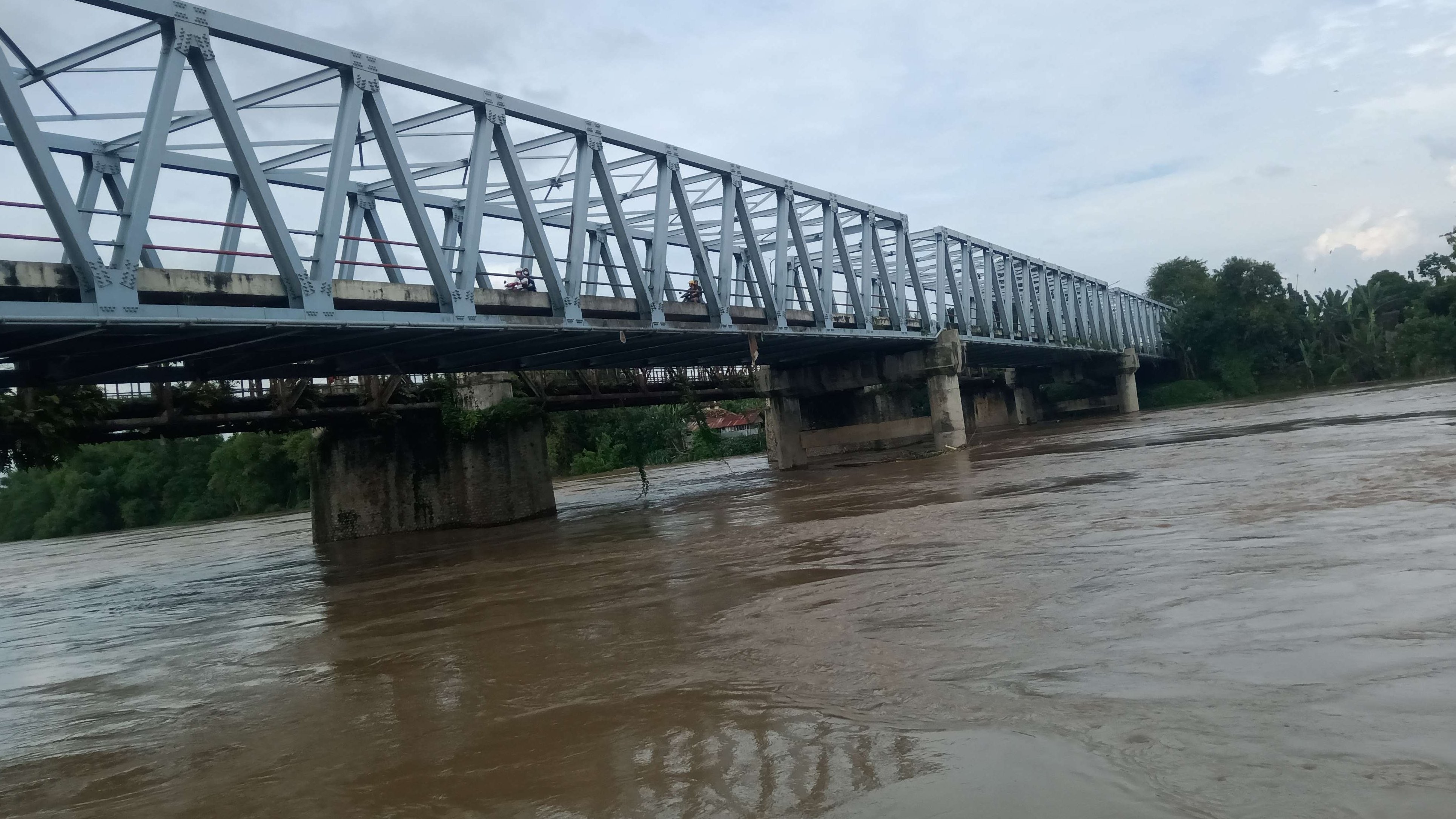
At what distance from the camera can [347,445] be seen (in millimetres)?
32094

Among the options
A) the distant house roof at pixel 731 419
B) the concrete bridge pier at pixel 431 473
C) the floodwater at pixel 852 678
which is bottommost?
the floodwater at pixel 852 678

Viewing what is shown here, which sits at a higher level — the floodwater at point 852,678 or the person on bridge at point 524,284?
the person on bridge at point 524,284

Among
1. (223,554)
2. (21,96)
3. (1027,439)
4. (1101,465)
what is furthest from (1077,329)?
(21,96)

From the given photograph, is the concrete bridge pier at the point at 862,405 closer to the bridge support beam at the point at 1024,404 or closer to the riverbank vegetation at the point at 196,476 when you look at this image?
the riverbank vegetation at the point at 196,476

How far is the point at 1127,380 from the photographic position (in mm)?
79250

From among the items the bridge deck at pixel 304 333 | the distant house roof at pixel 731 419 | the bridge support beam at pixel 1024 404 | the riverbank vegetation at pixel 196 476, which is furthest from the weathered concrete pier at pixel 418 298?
the distant house roof at pixel 731 419

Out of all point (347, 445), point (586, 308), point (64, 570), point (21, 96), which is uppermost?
point (21, 96)

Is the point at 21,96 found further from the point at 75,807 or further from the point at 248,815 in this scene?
the point at 248,815

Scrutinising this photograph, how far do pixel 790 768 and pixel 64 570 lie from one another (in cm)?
3918

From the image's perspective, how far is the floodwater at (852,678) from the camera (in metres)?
4.54

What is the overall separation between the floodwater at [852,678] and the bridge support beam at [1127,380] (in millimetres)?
65737

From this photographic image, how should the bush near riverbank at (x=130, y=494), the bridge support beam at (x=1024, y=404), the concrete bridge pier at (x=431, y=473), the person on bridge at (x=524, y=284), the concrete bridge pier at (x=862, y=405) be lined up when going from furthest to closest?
the bush near riverbank at (x=130, y=494) < the bridge support beam at (x=1024, y=404) < the concrete bridge pier at (x=862, y=405) < the concrete bridge pier at (x=431, y=473) < the person on bridge at (x=524, y=284)

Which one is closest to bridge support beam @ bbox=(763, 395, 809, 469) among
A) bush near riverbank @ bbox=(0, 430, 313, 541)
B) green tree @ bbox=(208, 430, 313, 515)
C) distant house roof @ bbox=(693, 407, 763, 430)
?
green tree @ bbox=(208, 430, 313, 515)

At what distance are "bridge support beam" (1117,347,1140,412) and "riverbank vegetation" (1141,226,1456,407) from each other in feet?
21.2
